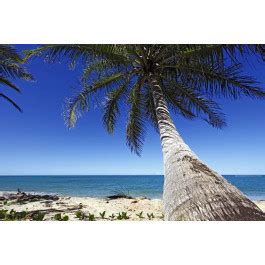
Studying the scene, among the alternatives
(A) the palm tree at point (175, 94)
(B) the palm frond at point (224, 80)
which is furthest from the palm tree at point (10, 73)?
(B) the palm frond at point (224, 80)

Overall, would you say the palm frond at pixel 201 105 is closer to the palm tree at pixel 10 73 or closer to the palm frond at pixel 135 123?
the palm frond at pixel 135 123

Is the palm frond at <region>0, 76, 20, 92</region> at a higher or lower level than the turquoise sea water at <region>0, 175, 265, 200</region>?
higher

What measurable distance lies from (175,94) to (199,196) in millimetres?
4472

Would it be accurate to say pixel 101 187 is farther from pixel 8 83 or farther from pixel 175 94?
pixel 8 83

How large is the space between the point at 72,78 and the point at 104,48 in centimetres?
133

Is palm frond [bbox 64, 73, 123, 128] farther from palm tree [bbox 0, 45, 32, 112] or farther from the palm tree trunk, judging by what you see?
the palm tree trunk

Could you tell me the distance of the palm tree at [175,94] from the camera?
1.91 metres

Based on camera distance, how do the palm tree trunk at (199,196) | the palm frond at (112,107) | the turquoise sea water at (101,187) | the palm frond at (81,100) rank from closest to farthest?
the palm tree trunk at (199,196), the palm frond at (81,100), the palm frond at (112,107), the turquoise sea water at (101,187)

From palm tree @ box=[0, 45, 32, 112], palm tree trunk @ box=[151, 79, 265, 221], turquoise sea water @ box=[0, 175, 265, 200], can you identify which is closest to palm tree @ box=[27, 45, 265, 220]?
palm tree trunk @ box=[151, 79, 265, 221]

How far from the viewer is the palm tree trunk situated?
5.73ft

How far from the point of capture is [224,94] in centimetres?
505

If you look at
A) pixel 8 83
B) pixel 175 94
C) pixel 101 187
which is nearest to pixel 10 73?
pixel 8 83
